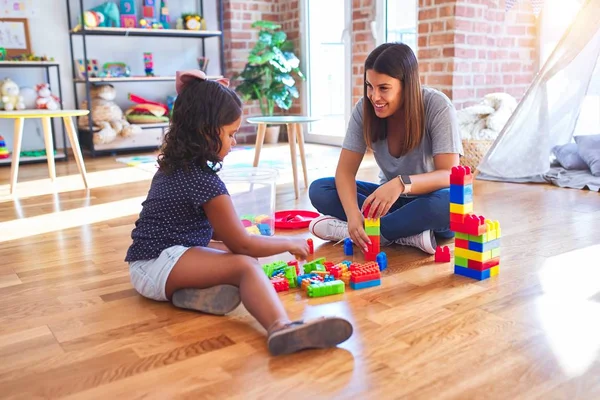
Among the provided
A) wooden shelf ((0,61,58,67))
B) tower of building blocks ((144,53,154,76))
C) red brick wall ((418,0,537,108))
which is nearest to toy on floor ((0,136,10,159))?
wooden shelf ((0,61,58,67))

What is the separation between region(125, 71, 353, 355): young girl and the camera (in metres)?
1.32

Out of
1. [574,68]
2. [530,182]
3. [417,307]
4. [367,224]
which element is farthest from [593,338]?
[574,68]

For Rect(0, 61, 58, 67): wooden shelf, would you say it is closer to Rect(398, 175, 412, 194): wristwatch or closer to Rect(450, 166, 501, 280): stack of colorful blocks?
Rect(398, 175, 412, 194): wristwatch

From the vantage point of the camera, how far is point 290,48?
196 inches

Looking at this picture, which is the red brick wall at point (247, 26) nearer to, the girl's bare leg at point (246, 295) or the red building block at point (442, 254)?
the red building block at point (442, 254)

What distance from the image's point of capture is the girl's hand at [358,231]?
1.67 meters

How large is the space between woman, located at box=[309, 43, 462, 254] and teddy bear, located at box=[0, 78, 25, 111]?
9.52 feet

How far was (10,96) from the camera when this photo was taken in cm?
397

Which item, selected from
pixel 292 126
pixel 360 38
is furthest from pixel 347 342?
pixel 360 38

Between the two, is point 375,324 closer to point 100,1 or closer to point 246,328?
point 246,328

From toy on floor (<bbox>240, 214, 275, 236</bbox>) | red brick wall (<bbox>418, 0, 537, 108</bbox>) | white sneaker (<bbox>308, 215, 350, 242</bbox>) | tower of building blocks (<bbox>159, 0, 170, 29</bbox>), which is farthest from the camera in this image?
tower of building blocks (<bbox>159, 0, 170, 29</bbox>)

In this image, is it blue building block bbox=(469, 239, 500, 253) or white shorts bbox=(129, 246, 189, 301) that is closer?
white shorts bbox=(129, 246, 189, 301)

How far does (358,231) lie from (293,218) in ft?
2.06

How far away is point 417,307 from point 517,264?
1.52 feet
